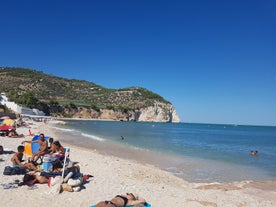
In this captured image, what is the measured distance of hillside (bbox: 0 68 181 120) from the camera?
368 feet

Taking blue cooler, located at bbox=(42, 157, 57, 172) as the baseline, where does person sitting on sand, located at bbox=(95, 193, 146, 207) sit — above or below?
below

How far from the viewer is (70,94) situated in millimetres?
135125

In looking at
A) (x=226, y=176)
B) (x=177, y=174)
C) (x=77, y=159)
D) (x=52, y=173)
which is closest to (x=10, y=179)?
(x=52, y=173)

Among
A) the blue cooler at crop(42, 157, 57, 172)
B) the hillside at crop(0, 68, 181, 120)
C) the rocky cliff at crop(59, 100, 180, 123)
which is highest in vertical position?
the hillside at crop(0, 68, 181, 120)

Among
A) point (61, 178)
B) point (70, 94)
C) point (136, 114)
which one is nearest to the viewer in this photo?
point (61, 178)

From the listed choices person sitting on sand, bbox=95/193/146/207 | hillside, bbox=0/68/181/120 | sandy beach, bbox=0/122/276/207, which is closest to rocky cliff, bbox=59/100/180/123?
hillside, bbox=0/68/181/120

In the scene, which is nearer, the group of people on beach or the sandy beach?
the group of people on beach

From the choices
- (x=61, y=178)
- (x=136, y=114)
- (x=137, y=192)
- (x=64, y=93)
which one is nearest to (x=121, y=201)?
(x=137, y=192)

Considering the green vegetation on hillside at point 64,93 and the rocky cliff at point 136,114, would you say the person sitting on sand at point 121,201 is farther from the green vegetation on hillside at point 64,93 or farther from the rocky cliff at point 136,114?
the rocky cliff at point 136,114

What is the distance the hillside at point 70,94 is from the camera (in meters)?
112

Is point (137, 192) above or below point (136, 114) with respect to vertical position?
below

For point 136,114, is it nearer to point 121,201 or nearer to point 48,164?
point 48,164

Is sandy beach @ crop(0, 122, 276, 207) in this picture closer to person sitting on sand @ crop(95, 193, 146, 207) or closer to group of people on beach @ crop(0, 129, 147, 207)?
group of people on beach @ crop(0, 129, 147, 207)

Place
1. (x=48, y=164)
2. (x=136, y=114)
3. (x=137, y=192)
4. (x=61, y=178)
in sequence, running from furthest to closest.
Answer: (x=136, y=114)
(x=48, y=164)
(x=137, y=192)
(x=61, y=178)
